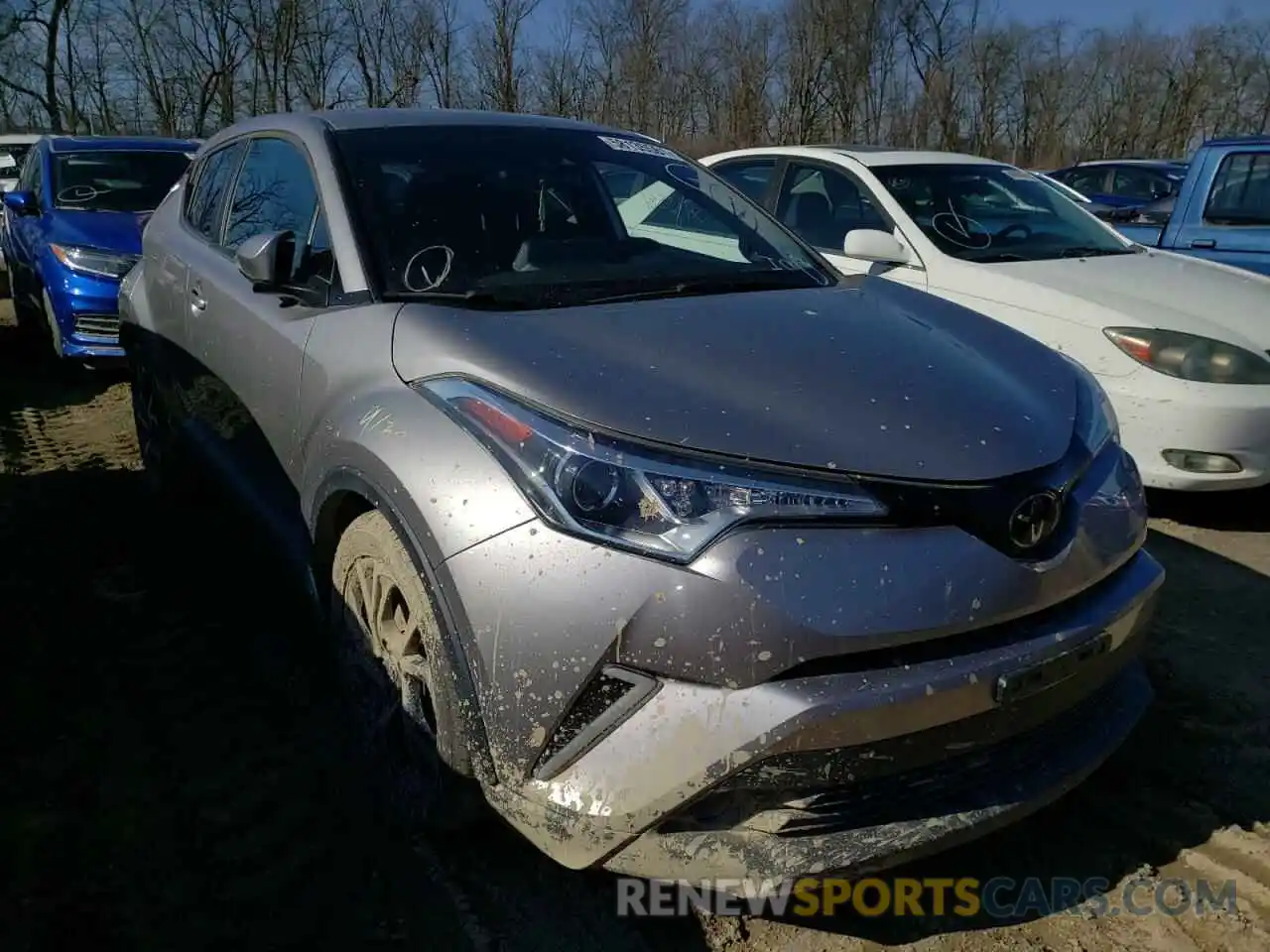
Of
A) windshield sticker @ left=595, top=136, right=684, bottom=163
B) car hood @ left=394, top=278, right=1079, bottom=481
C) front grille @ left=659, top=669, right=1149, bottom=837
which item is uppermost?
windshield sticker @ left=595, top=136, right=684, bottom=163

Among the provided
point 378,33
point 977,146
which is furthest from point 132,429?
point 977,146

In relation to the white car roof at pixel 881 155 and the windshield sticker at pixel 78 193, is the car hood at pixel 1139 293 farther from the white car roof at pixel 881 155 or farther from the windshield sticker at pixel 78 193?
the windshield sticker at pixel 78 193

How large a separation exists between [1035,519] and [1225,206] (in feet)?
17.9

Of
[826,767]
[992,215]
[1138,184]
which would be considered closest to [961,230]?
[992,215]

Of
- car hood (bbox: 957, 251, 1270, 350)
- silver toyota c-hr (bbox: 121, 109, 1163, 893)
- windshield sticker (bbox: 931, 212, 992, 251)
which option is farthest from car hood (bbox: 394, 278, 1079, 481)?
windshield sticker (bbox: 931, 212, 992, 251)

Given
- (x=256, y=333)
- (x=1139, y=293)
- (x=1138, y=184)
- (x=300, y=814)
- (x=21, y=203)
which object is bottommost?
(x=300, y=814)

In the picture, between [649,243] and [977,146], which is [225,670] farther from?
[977,146]

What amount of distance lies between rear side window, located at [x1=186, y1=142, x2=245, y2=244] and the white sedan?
1.52m

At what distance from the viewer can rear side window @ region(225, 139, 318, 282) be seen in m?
3.01

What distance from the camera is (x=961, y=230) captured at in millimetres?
5320

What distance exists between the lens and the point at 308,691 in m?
3.08

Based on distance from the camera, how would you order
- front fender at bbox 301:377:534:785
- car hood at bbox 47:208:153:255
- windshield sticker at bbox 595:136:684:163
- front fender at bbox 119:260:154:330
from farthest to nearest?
car hood at bbox 47:208:153:255
front fender at bbox 119:260:154:330
windshield sticker at bbox 595:136:684:163
front fender at bbox 301:377:534:785

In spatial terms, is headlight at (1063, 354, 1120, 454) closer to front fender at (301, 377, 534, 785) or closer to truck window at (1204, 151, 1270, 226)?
front fender at (301, 377, 534, 785)

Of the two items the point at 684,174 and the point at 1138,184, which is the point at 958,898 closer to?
the point at 684,174
